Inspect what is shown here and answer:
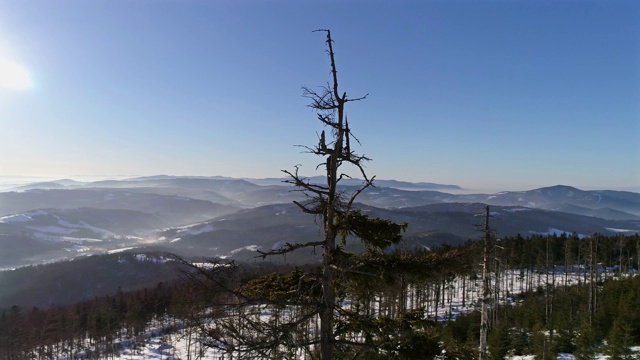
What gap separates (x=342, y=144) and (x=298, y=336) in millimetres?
3954

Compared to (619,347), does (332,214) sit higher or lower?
higher

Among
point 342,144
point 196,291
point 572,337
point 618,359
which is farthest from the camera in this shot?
point 572,337

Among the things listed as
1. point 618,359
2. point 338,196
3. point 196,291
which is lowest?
point 618,359

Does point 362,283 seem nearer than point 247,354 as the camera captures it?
No

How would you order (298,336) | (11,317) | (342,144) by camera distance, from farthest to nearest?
(11,317) < (342,144) < (298,336)

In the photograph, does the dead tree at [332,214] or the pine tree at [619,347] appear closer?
the dead tree at [332,214]

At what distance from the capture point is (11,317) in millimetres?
77938

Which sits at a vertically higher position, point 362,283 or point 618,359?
point 362,283

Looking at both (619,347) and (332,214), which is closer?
(332,214)

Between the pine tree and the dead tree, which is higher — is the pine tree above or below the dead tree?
below

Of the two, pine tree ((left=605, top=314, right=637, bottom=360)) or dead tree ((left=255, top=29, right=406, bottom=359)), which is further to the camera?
pine tree ((left=605, top=314, right=637, bottom=360))

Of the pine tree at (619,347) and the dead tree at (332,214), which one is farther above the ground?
the dead tree at (332,214)

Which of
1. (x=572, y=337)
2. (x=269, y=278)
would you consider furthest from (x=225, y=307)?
(x=572, y=337)

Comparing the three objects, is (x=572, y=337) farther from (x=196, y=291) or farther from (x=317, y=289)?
(x=196, y=291)
